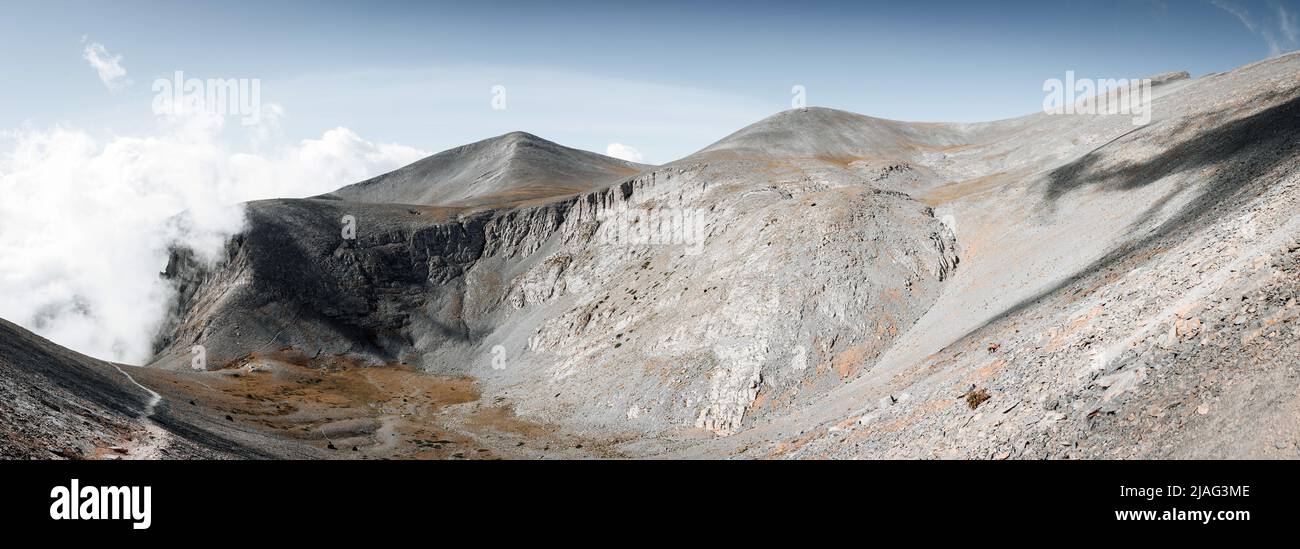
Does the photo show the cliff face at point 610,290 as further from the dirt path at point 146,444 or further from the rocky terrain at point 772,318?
the dirt path at point 146,444

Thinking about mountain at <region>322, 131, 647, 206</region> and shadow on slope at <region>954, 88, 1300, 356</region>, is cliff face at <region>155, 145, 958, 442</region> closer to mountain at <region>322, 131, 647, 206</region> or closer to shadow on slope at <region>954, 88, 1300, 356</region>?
shadow on slope at <region>954, 88, 1300, 356</region>

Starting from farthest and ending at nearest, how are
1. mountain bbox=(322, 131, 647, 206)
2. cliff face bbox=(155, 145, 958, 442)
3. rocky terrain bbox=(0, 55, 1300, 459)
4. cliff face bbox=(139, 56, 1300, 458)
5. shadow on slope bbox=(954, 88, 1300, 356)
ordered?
mountain bbox=(322, 131, 647, 206), cliff face bbox=(155, 145, 958, 442), shadow on slope bbox=(954, 88, 1300, 356), rocky terrain bbox=(0, 55, 1300, 459), cliff face bbox=(139, 56, 1300, 458)

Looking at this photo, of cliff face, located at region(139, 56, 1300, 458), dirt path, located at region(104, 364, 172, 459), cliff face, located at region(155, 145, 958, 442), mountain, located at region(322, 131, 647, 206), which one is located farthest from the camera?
mountain, located at region(322, 131, 647, 206)

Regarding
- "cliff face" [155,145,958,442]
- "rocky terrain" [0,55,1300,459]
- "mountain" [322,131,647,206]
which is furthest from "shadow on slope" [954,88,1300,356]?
A: "mountain" [322,131,647,206]

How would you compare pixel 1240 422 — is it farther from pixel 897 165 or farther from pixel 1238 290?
pixel 897 165

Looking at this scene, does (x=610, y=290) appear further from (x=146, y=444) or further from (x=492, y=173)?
(x=492, y=173)
